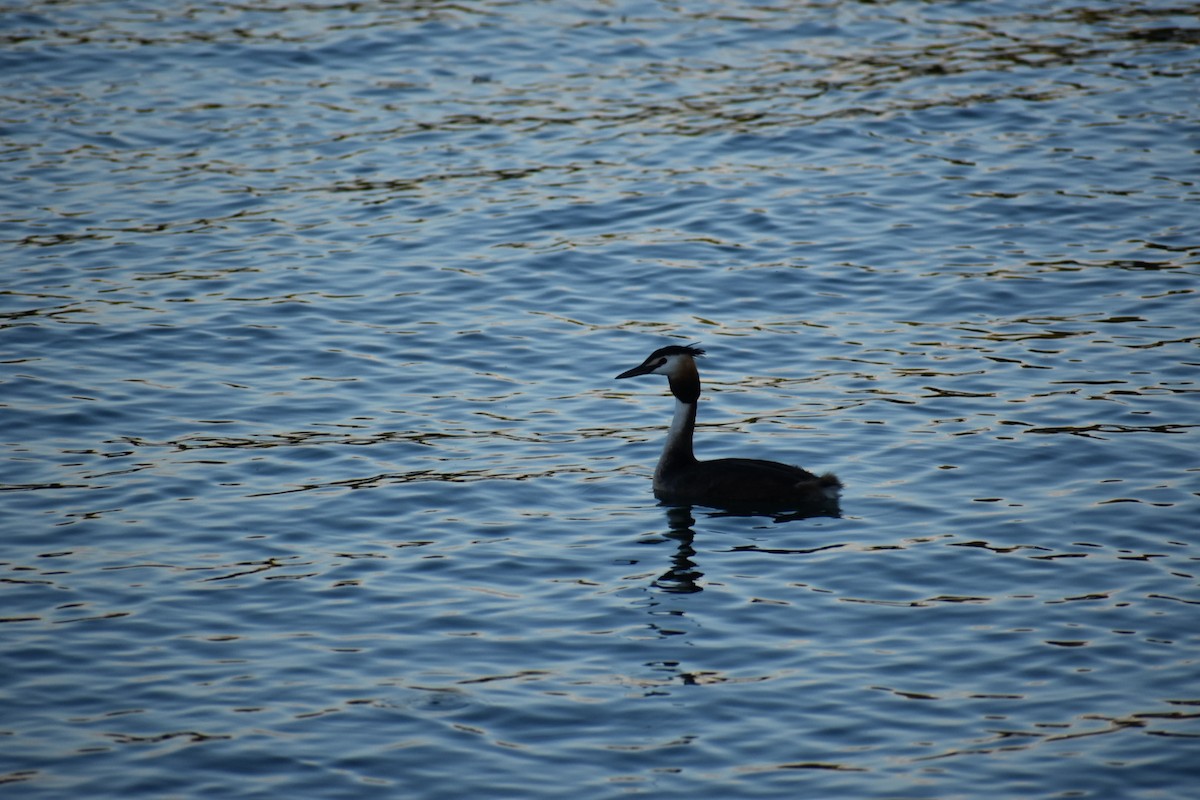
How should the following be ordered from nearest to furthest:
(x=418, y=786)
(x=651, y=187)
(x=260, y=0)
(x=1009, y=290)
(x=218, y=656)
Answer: (x=418, y=786) < (x=218, y=656) < (x=1009, y=290) < (x=651, y=187) < (x=260, y=0)

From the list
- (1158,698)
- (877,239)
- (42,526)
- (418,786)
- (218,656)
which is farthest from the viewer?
(877,239)

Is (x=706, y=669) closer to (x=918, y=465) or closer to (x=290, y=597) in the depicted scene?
(x=290, y=597)

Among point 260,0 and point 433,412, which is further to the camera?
point 260,0

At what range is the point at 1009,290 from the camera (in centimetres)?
1598

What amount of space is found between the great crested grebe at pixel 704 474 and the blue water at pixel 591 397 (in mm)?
199

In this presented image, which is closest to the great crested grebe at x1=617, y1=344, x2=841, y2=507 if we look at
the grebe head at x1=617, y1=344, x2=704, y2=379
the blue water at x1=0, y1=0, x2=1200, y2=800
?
the grebe head at x1=617, y1=344, x2=704, y2=379

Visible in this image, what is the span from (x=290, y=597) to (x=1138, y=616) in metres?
5.60

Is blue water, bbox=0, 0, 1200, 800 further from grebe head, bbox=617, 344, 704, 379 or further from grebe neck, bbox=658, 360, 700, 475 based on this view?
grebe head, bbox=617, 344, 704, 379

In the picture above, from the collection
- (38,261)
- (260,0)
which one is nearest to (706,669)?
(38,261)

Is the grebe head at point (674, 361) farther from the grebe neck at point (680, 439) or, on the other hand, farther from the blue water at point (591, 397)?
the blue water at point (591, 397)

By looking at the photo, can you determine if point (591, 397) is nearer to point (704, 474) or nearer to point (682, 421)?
point (682, 421)

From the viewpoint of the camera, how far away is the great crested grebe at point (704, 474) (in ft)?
37.4

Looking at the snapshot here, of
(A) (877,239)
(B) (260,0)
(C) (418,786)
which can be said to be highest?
(B) (260,0)

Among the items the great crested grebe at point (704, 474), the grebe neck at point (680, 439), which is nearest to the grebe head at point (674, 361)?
the great crested grebe at point (704, 474)
